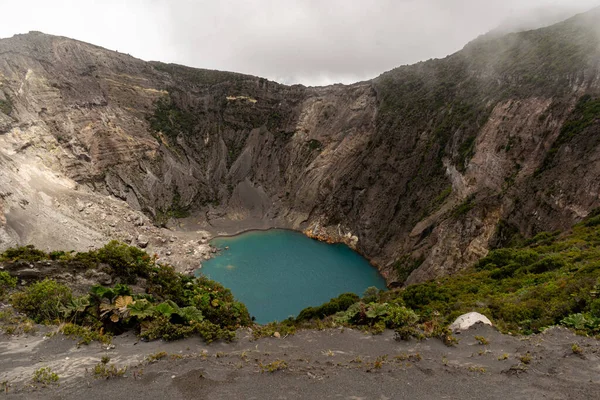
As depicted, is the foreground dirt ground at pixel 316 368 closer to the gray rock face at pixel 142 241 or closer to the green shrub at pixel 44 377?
the green shrub at pixel 44 377

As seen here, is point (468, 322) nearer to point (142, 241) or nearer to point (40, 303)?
point (40, 303)

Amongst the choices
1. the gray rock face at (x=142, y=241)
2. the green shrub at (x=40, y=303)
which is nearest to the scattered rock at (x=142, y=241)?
the gray rock face at (x=142, y=241)

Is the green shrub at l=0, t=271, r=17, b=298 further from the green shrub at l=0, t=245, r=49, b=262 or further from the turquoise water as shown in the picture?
the turquoise water

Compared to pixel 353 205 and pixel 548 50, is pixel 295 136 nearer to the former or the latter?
pixel 353 205

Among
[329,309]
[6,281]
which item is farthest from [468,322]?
[6,281]

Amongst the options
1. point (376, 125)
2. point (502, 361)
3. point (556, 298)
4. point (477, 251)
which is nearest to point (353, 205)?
point (376, 125)

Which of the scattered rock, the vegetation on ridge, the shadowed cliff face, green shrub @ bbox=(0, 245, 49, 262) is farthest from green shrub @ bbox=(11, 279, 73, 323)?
the scattered rock
